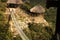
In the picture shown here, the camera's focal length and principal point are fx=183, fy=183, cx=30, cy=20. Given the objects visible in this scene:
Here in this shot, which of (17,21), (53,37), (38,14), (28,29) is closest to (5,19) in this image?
(17,21)

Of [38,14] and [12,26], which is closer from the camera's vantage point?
[12,26]

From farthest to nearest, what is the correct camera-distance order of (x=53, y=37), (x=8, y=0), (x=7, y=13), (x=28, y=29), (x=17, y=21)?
1. (x=8, y=0)
2. (x=7, y=13)
3. (x=17, y=21)
4. (x=28, y=29)
5. (x=53, y=37)

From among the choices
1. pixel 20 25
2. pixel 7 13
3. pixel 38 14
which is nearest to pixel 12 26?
pixel 20 25

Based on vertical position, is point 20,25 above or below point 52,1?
below

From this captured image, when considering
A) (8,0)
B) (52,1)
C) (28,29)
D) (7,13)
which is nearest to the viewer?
(52,1)

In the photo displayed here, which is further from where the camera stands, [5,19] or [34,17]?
[34,17]

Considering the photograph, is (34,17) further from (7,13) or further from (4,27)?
(4,27)

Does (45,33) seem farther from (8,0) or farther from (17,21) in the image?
(8,0)

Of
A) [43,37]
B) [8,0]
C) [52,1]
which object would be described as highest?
[52,1]

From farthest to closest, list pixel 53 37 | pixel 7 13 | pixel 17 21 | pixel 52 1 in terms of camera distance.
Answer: pixel 7 13 → pixel 17 21 → pixel 53 37 → pixel 52 1
